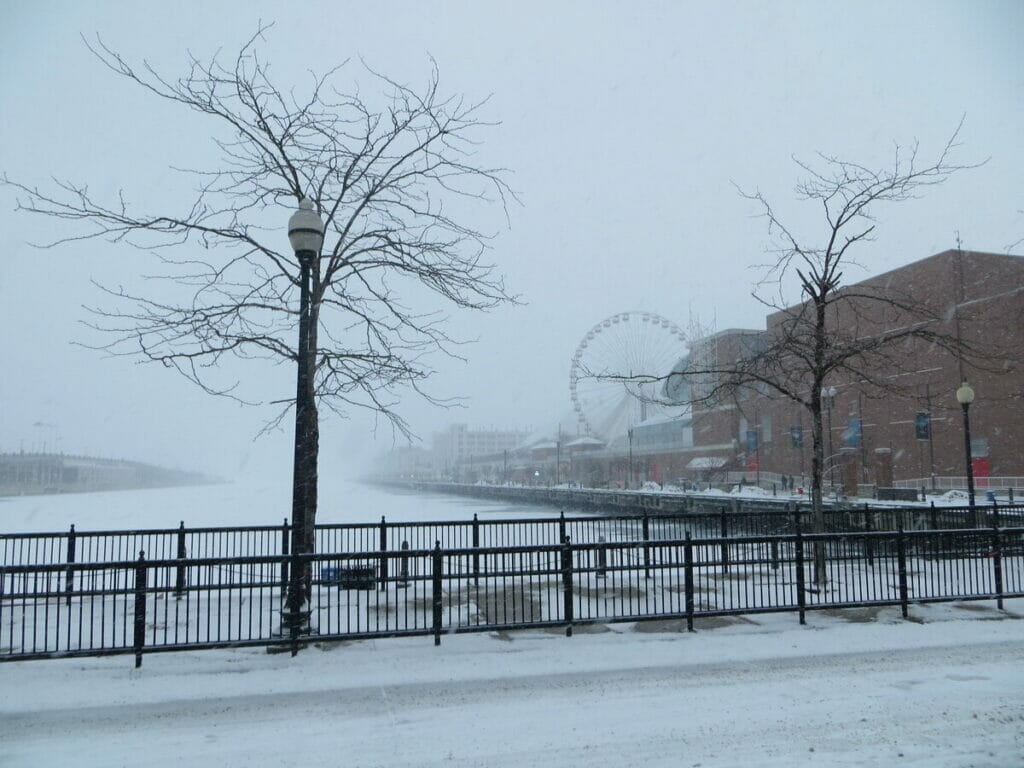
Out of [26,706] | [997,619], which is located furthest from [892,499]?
[26,706]

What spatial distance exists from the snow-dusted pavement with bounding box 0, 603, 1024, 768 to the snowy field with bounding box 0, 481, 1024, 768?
0.08 feet

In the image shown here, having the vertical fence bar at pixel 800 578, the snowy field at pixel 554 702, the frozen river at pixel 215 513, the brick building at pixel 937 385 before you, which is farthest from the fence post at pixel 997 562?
the frozen river at pixel 215 513

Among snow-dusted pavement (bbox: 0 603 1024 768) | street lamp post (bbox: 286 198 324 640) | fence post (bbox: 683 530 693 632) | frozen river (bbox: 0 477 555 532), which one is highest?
street lamp post (bbox: 286 198 324 640)

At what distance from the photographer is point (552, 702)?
709cm

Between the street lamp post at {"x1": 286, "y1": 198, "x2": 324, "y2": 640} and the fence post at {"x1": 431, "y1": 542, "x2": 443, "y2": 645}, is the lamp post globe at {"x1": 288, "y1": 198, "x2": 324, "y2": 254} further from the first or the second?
the fence post at {"x1": 431, "y1": 542, "x2": 443, "y2": 645}

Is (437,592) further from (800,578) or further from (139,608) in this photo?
(800,578)

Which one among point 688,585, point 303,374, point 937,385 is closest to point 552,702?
point 688,585

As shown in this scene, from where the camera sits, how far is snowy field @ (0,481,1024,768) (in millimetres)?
5852

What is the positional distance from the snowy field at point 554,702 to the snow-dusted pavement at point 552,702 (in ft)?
0.08

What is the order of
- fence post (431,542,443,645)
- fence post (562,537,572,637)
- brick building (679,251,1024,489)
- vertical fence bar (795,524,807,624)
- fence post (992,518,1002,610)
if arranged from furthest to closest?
brick building (679,251,1024,489) < fence post (992,518,1002,610) < vertical fence bar (795,524,807,624) < fence post (562,537,572,637) < fence post (431,542,443,645)

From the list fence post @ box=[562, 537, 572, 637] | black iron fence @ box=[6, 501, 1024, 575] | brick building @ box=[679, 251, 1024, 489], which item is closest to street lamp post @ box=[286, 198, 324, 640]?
black iron fence @ box=[6, 501, 1024, 575]

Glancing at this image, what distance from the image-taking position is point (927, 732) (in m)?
6.09

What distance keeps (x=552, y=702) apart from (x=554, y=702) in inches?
0.8

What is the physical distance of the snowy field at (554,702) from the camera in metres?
5.85
